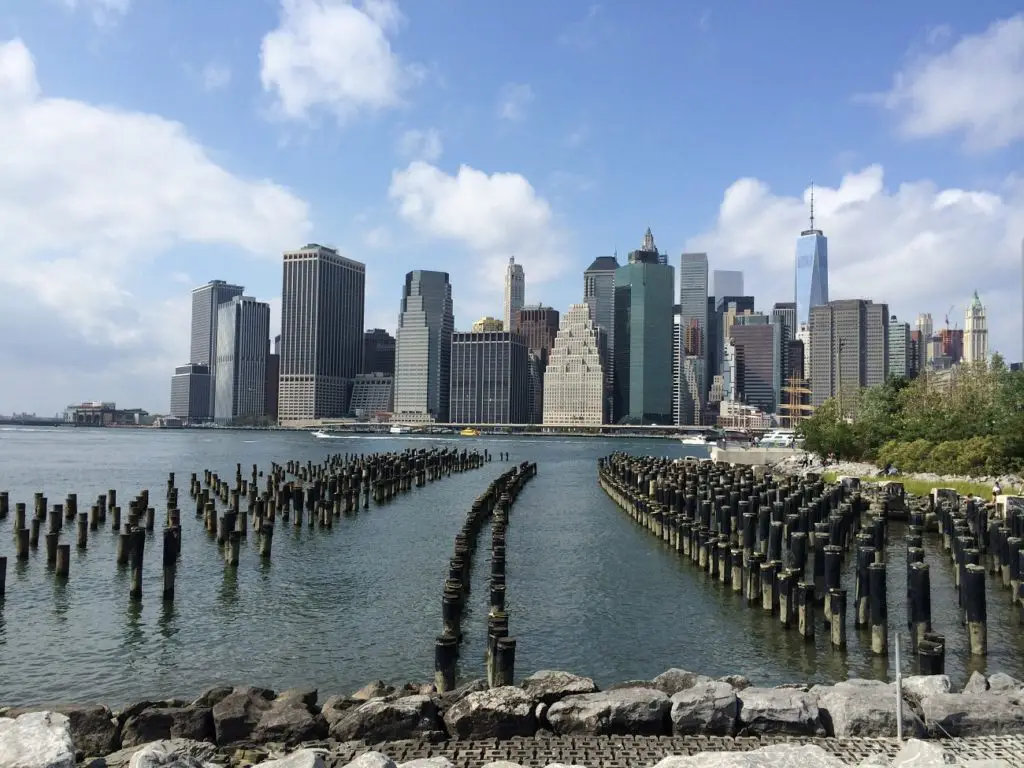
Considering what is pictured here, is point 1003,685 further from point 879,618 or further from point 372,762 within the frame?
point 372,762

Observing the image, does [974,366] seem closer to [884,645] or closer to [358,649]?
[884,645]

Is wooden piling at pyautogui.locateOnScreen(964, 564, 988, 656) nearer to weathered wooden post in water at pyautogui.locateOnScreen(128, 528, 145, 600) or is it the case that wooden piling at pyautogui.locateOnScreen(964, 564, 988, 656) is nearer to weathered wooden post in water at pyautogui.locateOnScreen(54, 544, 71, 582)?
weathered wooden post in water at pyautogui.locateOnScreen(128, 528, 145, 600)

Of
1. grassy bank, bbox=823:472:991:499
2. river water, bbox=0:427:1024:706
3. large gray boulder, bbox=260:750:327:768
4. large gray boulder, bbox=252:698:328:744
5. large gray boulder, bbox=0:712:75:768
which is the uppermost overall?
grassy bank, bbox=823:472:991:499

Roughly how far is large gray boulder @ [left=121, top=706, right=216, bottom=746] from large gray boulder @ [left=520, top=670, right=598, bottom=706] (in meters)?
4.97

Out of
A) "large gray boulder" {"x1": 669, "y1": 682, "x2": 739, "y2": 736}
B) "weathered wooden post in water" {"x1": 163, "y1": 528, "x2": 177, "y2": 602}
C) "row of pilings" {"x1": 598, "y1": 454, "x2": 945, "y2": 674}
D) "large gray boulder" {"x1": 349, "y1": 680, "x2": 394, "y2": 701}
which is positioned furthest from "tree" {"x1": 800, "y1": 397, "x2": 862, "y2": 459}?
"large gray boulder" {"x1": 669, "y1": 682, "x2": 739, "y2": 736}

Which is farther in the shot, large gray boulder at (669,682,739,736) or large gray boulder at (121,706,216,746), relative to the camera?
large gray boulder at (121,706,216,746)

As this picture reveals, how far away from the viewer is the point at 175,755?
977 cm

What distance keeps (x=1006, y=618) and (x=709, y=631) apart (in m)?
8.80

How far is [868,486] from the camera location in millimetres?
51125

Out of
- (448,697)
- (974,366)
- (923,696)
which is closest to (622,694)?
(448,697)

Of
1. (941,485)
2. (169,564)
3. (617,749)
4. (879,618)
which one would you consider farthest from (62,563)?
(941,485)

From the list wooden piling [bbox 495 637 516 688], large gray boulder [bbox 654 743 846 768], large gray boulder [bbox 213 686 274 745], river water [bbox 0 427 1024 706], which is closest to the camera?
large gray boulder [bbox 654 743 846 768]

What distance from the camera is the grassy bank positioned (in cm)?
4352

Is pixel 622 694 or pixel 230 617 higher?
pixel 622 694
